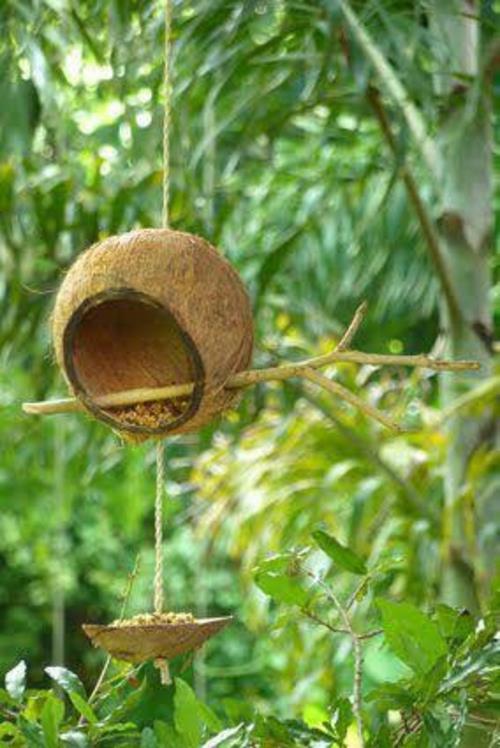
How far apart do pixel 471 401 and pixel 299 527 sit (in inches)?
30.6

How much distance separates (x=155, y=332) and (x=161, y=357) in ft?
0.08

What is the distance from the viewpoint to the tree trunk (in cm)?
195

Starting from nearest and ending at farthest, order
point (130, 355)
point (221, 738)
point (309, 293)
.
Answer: point (221, 738) < point (130, 355) < point (309, 293)

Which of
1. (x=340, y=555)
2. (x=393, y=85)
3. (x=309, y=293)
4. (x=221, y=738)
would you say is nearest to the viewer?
(x=221, y=738)

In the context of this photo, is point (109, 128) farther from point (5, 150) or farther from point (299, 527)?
point (299, 527)

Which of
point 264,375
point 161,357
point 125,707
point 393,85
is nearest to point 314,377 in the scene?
point 264,375

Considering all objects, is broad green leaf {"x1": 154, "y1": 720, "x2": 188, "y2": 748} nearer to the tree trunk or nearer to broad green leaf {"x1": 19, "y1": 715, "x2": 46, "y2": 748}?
broad green leaf {"x1": 19, "y1": 715, "x2": 46, "y2": 748}

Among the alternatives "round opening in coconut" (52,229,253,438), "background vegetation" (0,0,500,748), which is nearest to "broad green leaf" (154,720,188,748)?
"background vegetation" (0,0,500,748)

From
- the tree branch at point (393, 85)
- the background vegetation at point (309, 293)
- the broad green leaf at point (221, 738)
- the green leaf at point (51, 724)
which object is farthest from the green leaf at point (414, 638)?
the tree branch at point (393, 85)

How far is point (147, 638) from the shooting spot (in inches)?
42.4

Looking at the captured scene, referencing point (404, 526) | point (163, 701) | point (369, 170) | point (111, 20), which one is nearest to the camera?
point (111, 20)

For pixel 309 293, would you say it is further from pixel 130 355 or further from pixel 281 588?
pixel 281 588

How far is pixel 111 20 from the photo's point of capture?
1614 mm

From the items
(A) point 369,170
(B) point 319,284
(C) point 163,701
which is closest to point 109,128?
(A) point 369,170
